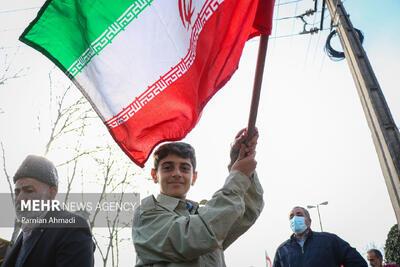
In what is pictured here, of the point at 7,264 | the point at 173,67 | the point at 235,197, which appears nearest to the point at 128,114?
the point at 173,67

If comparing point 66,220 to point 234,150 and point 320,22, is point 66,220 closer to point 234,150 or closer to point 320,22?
point 234,150

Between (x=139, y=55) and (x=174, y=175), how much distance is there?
97 centimetres

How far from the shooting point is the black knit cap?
100 inches

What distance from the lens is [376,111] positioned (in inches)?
194

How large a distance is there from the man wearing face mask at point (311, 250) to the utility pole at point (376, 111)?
91 centimetres

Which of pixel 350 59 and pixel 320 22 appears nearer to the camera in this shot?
pixel 350 59

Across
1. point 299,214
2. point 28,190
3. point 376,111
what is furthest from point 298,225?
point 28,190

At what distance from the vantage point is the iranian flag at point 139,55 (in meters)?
2.22

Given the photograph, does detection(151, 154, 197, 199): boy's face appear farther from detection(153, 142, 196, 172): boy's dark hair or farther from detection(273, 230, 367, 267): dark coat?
detection(273, 230, 367, 267): dark coat

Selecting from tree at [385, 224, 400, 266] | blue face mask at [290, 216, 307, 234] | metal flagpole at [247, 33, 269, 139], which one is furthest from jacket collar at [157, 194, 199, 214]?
tree at [385, 224, 400, 266]

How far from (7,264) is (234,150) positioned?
1817mm

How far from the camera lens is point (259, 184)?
2.12 m

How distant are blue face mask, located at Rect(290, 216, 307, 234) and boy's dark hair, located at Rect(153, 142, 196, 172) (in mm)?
3564

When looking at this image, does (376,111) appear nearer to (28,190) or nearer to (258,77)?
(258,77)
